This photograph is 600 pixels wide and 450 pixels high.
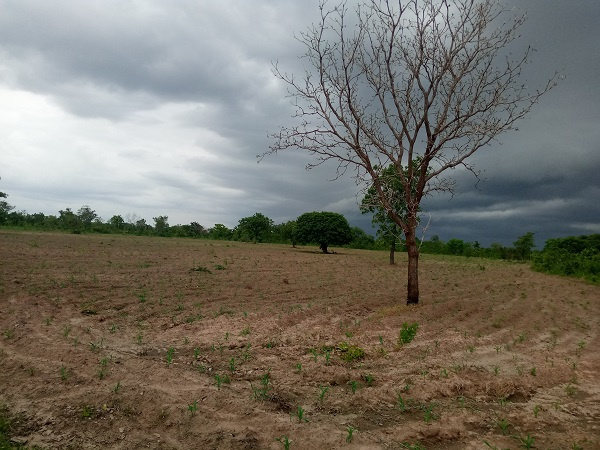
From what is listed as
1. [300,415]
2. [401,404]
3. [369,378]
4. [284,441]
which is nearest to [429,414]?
[401,404]

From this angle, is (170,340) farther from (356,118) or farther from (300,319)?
(356,118)

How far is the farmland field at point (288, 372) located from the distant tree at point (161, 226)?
62.8 meters

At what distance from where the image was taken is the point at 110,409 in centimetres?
508

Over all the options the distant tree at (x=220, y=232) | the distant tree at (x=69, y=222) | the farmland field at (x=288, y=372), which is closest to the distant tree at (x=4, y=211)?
the distant tree at (x=69, y=222)

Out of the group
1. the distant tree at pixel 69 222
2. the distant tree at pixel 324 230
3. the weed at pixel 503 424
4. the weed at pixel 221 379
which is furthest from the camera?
the distant tree at pixel 69 222

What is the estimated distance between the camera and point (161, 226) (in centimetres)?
7775

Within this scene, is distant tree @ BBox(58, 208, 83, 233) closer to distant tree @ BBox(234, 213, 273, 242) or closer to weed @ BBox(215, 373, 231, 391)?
distant tree @ BBox(234, 213, 273, 242)

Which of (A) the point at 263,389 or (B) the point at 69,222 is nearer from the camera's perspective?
(A) the point at 263,389

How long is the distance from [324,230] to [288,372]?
38.5 metres

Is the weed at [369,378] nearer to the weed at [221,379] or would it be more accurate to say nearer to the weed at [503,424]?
the weed at [503,424]

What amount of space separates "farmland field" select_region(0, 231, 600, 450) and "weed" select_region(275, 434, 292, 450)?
0.02 meters

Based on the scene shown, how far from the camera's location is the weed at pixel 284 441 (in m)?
4.30

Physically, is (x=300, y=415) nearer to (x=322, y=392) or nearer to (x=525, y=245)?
(x=322, y=392)

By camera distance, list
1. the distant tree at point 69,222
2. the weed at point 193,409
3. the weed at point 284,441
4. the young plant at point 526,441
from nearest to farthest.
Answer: the weed at point 284,441
the young plant at point 526,441
the weed at point 193,409
the distant tree at point 69,222
